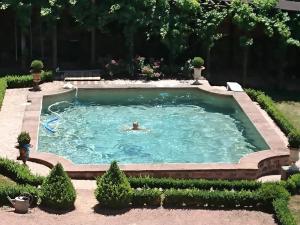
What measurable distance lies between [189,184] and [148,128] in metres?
7.52

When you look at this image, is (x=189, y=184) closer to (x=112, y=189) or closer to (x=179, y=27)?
(x=112, y=189)

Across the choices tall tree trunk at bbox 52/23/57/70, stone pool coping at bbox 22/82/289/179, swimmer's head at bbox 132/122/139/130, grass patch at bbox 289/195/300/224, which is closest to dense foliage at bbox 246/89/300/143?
stone pool coping at bbox 22/82/289/179

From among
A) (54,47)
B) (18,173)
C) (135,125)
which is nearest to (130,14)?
(54,47)

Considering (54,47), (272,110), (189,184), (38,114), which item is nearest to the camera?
(189,184)

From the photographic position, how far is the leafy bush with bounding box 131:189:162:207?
2156cm

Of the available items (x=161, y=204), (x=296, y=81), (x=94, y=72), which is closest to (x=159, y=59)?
(x=94, y=72)

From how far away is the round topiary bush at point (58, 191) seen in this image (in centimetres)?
2097

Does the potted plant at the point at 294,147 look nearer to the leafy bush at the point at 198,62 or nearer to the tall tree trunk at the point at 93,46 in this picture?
the leafy bush at the point at 198,62

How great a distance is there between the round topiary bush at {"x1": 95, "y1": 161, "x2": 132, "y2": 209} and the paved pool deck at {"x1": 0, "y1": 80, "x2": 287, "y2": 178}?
7.97 feet

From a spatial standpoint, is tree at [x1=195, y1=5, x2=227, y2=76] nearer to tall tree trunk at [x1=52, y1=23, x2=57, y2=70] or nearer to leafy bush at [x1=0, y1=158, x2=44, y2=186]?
tall tree trunk at [x1=52, y1=23, x2=57, y2=70]

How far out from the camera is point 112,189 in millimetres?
20969

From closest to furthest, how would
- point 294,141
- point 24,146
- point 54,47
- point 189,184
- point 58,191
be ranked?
1. point 58,191
2. point 189,184
3. point 294,141
4. point 24,146
5. point 54,47

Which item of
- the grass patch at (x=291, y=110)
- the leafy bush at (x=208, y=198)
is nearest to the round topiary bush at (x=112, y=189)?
the leafy bush at (x=208, y=198)

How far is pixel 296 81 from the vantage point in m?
37.3
